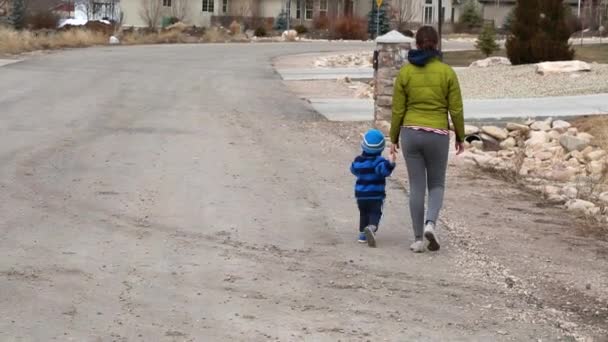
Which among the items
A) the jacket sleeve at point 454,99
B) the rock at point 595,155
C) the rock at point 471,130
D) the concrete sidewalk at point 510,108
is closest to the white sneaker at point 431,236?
the jacket sleeve at point 454,99

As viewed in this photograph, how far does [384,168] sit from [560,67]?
15535 mm

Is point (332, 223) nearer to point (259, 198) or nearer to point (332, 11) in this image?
point (259, 198)

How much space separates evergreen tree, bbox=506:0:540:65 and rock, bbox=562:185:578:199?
1405 centimetres

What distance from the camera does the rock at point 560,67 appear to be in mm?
22781

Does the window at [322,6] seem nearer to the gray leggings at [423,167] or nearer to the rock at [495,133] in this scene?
the rock at [495,133]

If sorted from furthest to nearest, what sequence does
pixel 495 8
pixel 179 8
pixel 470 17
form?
pixel 495 8
pixel 470 17
pixel 179 8

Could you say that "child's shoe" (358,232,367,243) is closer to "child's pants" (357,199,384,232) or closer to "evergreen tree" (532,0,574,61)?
"child's pants" (357,199,384,232)

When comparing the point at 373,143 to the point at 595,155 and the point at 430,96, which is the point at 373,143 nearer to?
the point at 430,96

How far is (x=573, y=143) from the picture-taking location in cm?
1420

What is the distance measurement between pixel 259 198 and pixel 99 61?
22.8 metres

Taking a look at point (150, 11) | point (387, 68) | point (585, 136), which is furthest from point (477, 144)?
point (150, 11)

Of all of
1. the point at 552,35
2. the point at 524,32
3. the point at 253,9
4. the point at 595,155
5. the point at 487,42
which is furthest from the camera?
the point at 253,9

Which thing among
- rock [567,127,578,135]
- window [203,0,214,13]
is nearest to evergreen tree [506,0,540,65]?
rock [567,127,578,135]

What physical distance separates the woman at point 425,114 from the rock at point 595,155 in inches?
228
